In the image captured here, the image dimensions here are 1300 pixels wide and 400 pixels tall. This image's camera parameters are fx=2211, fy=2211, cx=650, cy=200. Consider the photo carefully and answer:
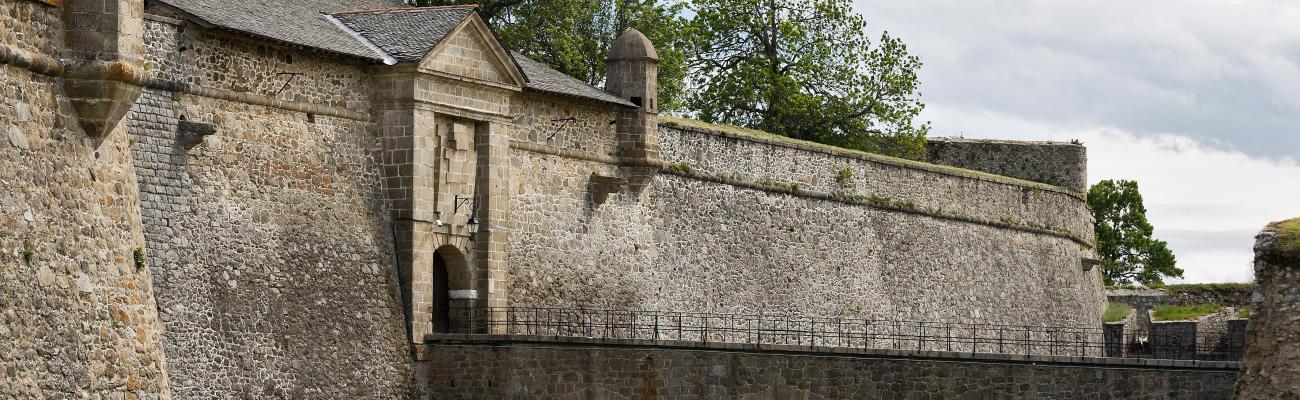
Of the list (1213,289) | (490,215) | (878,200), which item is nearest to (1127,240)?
(1213,289)

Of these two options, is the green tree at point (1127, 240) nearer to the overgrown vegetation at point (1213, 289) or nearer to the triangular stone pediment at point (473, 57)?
the overgrown vegetation at point (1213, 289)

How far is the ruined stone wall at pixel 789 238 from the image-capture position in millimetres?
37375

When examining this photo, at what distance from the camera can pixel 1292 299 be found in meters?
20.7

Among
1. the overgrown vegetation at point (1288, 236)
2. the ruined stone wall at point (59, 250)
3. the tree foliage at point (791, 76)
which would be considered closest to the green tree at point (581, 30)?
the tree foliage at point (791, 76)

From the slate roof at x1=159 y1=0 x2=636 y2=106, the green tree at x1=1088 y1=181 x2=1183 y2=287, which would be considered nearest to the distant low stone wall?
the slate roof at x1=159 y1=0 x2=636 y2=106

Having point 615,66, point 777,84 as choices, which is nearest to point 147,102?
point 615,66

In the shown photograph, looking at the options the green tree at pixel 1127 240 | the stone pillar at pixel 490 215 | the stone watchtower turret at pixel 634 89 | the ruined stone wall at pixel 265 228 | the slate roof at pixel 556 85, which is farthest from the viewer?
the green tree at pixel 1127 240

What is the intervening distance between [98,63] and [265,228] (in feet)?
16.6

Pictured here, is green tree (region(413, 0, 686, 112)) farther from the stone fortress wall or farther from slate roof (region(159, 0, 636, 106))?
slate roof (region(159, 0, 636, 106))

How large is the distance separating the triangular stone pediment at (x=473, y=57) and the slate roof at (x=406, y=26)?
6.5 inches

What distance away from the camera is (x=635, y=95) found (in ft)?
127

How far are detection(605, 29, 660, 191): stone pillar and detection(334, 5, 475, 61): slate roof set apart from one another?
15.3 feet

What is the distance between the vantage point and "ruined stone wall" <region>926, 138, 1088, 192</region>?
56656 millimetres

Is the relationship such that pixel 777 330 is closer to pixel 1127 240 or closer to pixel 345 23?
pixel 345 23
